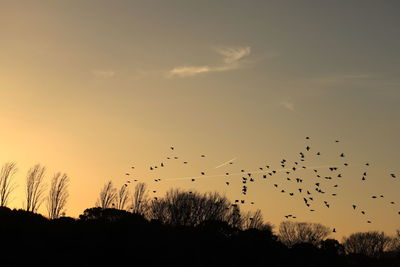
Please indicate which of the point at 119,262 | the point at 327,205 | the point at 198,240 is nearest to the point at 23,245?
the point at 119,262

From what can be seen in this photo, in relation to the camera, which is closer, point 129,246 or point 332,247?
point 129,246

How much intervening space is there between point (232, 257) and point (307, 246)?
22915 mm

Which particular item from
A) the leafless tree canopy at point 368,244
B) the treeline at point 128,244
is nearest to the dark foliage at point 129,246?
the treeline at point 128,244

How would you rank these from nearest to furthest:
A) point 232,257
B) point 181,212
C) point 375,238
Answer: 1. point 232,257
2. point 181,212
3. point 375,238

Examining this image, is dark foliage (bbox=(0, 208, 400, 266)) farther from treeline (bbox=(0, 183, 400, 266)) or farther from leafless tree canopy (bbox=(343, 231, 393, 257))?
leafless tree canopy (bbox=(343, 231, 393, 257))

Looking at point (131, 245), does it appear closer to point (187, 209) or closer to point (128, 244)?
point (128, 244)

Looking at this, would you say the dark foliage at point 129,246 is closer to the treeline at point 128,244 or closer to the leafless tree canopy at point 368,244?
the treeline at point 128,244

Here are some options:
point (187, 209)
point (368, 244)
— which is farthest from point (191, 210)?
point (368, 244)

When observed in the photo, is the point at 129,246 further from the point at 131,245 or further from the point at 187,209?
the point at 187,209

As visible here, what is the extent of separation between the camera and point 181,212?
8700cm

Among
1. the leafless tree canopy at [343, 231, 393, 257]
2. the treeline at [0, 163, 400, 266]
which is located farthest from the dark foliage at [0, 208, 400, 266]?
the leafless tree canopy at [343, 231, 393, 257]

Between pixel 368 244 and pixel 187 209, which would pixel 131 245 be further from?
pixel 368 244

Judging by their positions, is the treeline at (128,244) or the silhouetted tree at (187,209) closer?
the treeline at (128,244)

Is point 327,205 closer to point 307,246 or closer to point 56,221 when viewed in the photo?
point 307,246
